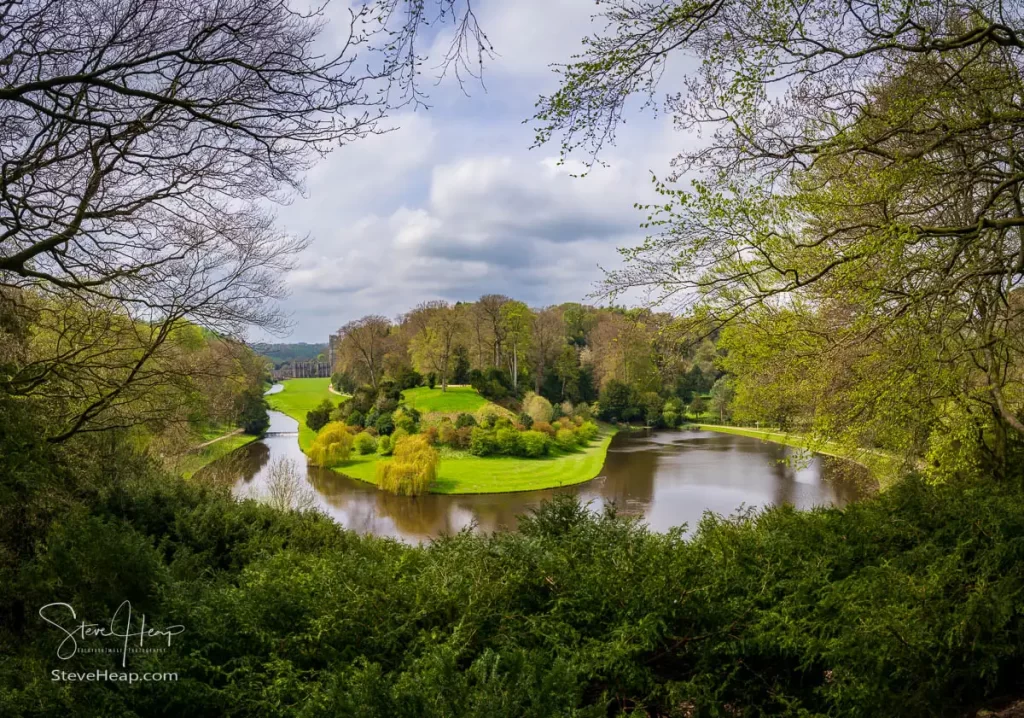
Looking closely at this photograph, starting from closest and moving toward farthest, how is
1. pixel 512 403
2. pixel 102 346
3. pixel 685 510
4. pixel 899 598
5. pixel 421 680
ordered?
1. pixel 421 680
2. pixel 899 598
3. pixel 102 346
4. pixel 685 510
5. pixel 512 403

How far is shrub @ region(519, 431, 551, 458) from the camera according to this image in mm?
25422

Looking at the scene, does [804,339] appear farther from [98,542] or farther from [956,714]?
[98,542]

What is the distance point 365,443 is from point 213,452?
19.7 feet

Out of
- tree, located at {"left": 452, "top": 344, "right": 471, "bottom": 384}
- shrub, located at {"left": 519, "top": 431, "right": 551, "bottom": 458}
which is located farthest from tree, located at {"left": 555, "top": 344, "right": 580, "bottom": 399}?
shrub, located at {"left": 519, "top": 431, "right": 551, "bottom": 458}

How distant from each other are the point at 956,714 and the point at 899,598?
54cm

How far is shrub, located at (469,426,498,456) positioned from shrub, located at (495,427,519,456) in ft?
0.86

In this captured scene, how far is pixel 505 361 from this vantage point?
37.0 m

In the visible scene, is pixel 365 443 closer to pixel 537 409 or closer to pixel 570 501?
pixel 537 409

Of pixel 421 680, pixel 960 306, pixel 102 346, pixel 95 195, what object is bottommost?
pixel 421 680

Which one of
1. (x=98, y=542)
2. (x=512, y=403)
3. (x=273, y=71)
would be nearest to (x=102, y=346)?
(x=98, y=542)

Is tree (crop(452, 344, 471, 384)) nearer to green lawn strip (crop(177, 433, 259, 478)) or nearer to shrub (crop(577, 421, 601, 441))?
shrub (crop(577, 421, 601, 441))

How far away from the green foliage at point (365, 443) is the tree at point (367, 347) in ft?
27.7

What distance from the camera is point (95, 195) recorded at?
4668mm
